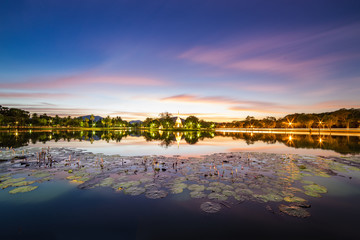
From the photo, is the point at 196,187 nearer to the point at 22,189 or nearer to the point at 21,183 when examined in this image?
the point at 22,189

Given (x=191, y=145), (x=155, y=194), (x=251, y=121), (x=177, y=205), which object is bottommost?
(x=191, y=145)

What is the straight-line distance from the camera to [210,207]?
21.7ft

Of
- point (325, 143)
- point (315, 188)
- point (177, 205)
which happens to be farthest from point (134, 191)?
point (325, 143)

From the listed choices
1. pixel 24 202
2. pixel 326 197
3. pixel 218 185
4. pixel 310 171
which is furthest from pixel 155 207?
pixel 310 171

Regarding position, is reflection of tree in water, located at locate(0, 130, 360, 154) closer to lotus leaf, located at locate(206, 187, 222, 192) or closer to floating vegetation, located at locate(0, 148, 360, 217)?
floating vegetation, located at locate(0, 148, 360, 217)

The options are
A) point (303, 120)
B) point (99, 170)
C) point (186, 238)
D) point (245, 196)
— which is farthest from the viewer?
point (303, 120)

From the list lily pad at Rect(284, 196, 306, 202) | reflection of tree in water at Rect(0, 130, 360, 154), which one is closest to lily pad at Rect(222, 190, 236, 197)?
lily pad at Rect(284, 196, 306, 202)

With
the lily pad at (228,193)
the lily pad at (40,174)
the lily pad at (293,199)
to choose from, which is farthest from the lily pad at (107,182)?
the lily pad at (293,199)

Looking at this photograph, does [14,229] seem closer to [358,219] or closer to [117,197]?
[117,197]

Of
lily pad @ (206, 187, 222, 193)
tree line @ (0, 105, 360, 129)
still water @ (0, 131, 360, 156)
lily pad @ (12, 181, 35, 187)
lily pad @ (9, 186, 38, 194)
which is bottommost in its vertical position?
still water @ (0, 131, 360, 156)

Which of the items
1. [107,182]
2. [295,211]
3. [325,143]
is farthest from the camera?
[325,143]

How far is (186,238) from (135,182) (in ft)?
15.4

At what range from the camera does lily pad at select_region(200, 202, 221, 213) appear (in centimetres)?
641

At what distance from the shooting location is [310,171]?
456 inches
